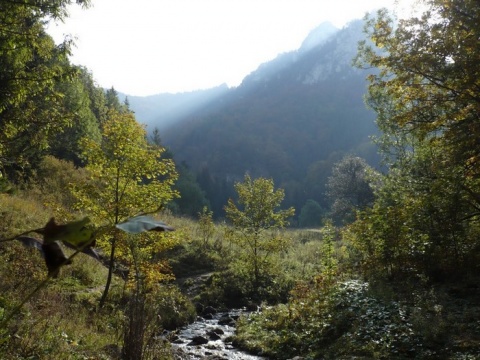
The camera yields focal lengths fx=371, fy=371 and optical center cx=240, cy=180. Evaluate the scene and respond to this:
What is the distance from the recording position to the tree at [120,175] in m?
10.7

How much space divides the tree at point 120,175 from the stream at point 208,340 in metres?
2.74

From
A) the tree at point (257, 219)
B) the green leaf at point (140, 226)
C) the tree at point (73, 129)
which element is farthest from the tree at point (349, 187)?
the green leaf at point (140, 226)

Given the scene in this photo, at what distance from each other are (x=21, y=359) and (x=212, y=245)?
16.7 meters

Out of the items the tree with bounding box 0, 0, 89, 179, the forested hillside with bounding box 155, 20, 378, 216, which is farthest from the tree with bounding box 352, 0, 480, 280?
the forested hillside with bounding box 155, 20, 378, 216

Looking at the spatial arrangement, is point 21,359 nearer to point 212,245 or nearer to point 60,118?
point 60,118

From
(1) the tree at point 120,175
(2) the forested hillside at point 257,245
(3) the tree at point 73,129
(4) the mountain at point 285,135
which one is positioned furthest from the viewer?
(4) the mountain at point 285,135

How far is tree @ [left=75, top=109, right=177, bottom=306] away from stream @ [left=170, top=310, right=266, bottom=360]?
2739mm

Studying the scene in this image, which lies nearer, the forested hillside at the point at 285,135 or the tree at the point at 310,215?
the tree at the point at 310,215

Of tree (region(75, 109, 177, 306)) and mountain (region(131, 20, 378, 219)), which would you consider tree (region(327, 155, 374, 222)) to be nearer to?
tree (region(75, 109, 177, 306))

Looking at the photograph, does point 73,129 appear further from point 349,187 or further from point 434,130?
point 349,187

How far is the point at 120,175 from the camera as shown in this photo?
433 inches

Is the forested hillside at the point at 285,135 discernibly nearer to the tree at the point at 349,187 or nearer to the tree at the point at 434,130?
the tree at the point at 349,187

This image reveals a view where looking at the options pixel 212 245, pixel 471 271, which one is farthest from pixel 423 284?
pixel 212 245

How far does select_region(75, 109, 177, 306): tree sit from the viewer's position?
35.2 feet
